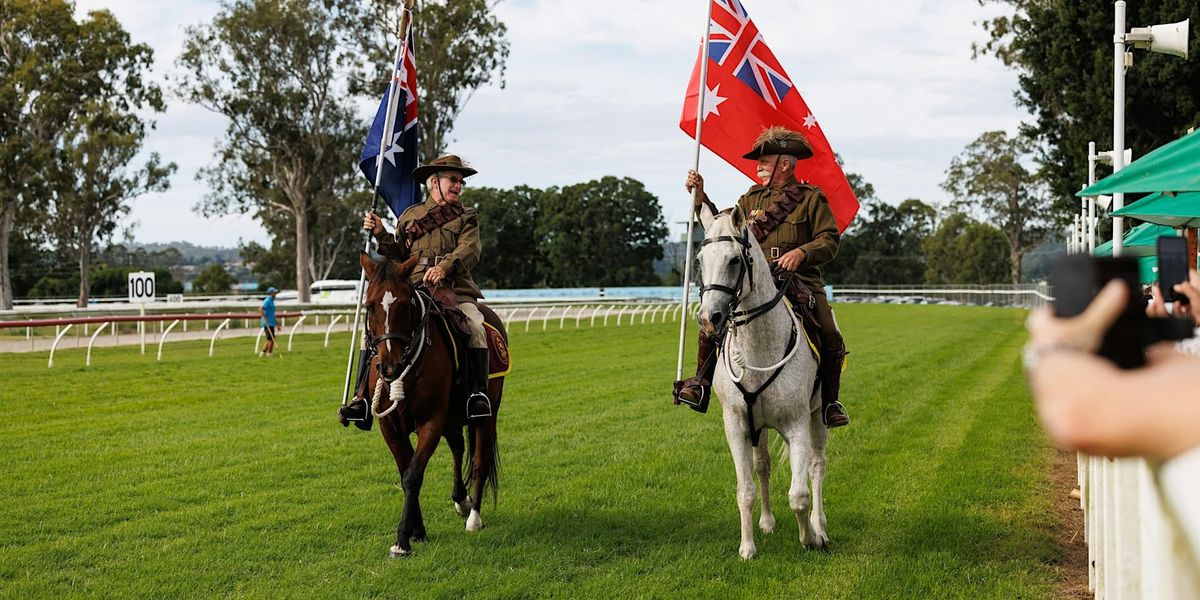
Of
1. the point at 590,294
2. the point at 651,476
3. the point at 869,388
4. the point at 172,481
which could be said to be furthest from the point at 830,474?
the point at 590,294

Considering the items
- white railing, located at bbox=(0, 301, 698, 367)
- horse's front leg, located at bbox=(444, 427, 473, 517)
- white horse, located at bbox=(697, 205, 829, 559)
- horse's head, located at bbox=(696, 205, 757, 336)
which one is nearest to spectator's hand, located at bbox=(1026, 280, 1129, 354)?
horse's head, located at bbox=(696, 205, 757, 336)

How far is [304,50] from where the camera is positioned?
52.5 metres

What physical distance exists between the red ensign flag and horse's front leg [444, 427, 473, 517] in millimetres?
3578

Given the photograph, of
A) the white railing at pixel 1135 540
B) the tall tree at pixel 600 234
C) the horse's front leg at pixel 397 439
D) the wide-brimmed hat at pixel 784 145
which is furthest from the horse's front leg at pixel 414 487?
the tall tree at pixel 600 234

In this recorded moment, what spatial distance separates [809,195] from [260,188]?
175 ft

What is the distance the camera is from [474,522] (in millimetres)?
8266

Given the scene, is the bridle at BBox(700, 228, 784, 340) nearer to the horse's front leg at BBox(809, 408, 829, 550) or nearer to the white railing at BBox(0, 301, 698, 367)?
the horse's front leg at BBox(809, 408, 829, 550)

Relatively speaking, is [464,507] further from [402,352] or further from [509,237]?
[509,237]

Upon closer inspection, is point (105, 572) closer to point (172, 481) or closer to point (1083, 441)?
point (172, 481)

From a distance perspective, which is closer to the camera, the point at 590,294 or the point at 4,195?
the point at 4,195

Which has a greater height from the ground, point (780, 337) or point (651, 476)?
point (780, 337)

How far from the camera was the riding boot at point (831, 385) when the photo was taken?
7891 millimetres

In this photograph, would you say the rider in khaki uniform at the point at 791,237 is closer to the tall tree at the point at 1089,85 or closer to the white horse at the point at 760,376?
the white horse at the point at 760,376

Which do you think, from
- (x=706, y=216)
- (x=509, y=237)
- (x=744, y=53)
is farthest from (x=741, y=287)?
(x=509, y=237)
